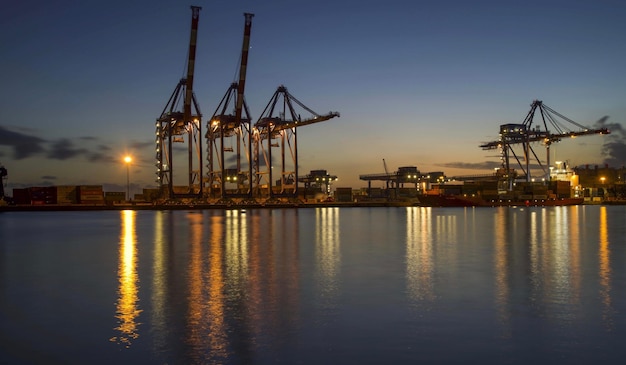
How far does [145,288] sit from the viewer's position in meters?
12.6

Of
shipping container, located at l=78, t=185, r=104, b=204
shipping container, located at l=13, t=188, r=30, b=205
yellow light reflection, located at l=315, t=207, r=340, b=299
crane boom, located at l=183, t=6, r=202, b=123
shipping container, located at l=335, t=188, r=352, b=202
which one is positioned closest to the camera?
yellow light reflection, located at l=315, t=207, r=340, b=299

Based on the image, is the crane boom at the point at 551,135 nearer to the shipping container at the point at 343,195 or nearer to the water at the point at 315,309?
the shipping container at the point at 343,195

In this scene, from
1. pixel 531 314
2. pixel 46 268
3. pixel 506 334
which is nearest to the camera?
pixel 506 334

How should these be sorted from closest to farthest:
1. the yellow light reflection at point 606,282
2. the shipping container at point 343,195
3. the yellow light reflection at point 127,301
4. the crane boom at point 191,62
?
the yellow light reflection at point 127,301, the yellow light reflection at point 606,282, the crane boom at point 191,62, the shipping container at point 343,195

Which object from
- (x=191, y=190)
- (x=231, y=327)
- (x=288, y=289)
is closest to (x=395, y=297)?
(x=288, y=289)

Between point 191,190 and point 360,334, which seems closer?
point 360,334

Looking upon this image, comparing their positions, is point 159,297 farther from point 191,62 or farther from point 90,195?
point 90,195

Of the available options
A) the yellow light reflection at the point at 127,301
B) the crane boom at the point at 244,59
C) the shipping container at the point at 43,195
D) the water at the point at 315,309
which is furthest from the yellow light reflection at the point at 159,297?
the shipping container at the point at 43,195

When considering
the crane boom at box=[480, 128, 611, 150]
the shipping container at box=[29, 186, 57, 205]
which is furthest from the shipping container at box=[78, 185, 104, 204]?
the crane boom at box=[480, 128, 611, 150]

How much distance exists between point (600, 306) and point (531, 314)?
5.66 feet

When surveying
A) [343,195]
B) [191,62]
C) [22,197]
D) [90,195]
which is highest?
[191,62]

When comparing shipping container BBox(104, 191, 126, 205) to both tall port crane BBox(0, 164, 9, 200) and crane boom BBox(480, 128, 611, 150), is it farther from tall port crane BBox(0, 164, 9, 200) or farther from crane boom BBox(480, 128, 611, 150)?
crane boom BBox(480, 128, 611, 150)

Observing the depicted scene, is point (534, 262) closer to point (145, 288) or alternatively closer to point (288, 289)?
point (288, 289)

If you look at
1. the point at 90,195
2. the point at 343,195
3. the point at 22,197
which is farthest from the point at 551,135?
the point at 22,197
